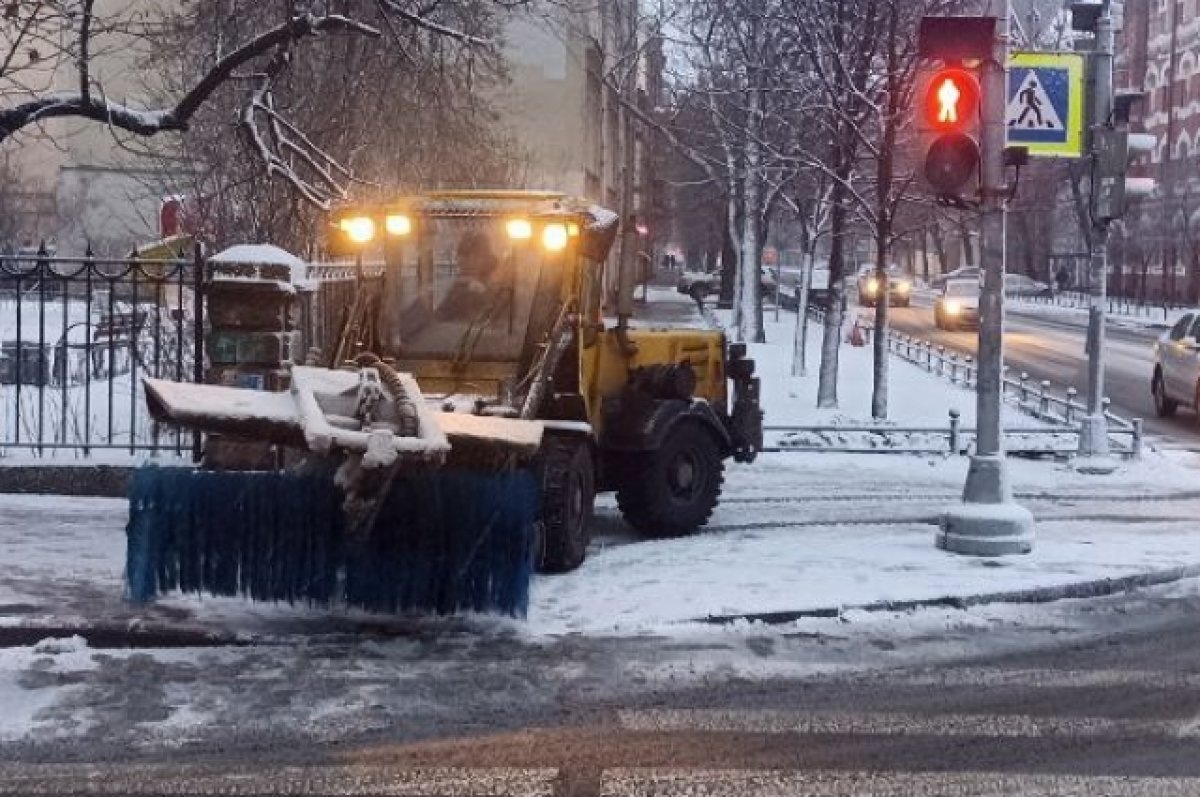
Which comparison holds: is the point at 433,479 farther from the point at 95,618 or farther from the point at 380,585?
the point at 95,618

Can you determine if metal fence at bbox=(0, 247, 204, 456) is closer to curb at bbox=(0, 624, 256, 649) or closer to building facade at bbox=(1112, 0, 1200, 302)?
curb at bbox=(0, 624, 256, 649)

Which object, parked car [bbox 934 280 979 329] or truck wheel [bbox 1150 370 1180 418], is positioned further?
parked car [bbox 934 280 979 329]

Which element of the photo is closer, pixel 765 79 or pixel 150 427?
pixel 150 427

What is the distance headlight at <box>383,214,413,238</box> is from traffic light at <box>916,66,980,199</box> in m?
3.84

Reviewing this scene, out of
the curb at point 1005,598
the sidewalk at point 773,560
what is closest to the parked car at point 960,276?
the sidewalk at point 773,560

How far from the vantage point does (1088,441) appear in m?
18.5

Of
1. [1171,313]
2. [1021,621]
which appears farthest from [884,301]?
[1171,313]

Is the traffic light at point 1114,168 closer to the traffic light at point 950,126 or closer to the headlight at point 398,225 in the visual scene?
the traffic light at point 950,126

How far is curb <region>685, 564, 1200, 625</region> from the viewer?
9711 millimetres

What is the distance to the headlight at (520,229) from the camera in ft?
36.3

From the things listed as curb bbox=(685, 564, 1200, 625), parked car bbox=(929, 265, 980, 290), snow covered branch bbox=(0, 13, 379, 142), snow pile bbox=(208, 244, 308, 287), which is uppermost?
snow covered branch bbox=(0, 13, 379, 142)

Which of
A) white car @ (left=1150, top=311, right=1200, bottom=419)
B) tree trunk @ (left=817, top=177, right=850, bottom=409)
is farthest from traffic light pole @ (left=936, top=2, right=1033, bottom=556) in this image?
white car @ (left=1150, top=311, right=1200, bottom=419)

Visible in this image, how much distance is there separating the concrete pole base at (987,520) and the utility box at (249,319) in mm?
5415

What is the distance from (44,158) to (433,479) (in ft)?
135
